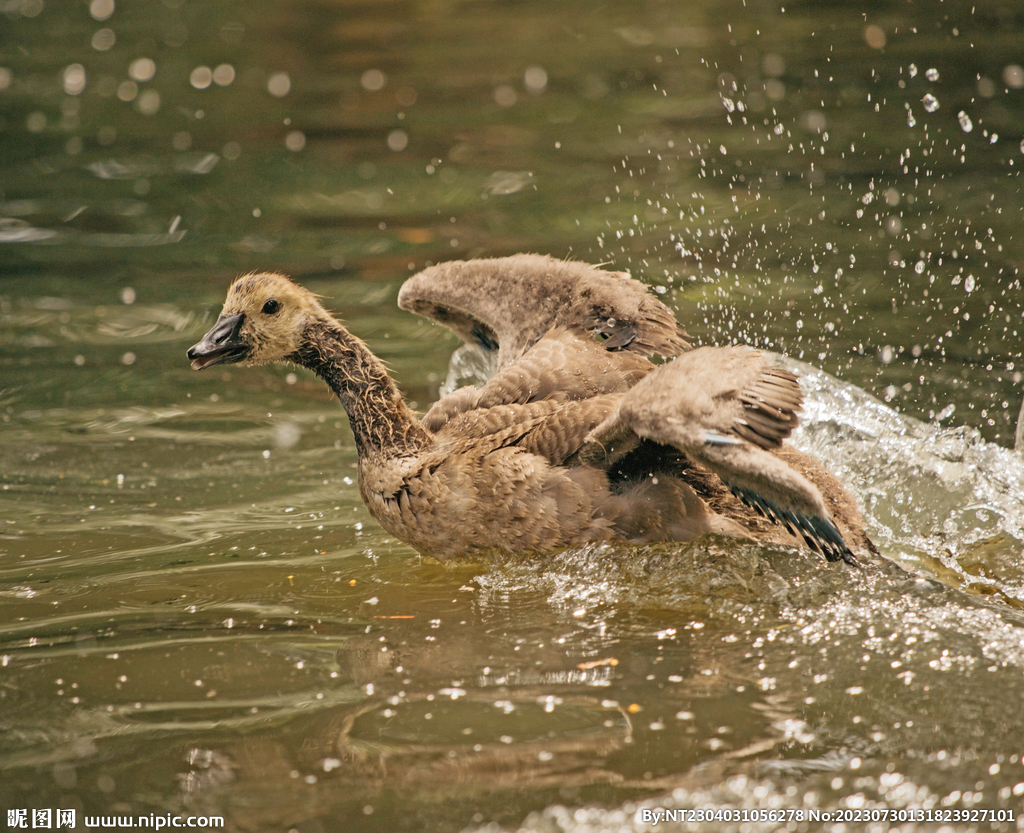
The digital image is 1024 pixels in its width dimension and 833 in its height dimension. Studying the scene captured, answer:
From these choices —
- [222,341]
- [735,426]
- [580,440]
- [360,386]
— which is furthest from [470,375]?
[735,426]

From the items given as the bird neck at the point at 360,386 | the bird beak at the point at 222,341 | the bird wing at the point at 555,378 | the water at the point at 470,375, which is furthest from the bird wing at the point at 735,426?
the bird beak at the point at 222,341

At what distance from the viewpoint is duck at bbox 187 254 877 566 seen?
14.3ft

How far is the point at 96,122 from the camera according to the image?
13.2 metres

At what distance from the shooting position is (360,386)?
5352 millimetres

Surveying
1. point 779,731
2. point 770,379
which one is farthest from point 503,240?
point 779,731

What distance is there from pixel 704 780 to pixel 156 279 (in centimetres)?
718

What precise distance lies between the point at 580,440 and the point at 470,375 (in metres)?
2.47

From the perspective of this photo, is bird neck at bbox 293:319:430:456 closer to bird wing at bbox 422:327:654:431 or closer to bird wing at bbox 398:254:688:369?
bird wing at bbox 422:327:654:431

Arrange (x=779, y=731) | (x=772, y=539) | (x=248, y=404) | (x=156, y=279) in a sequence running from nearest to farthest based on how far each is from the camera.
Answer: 1. (x=779, y=731)
2. (x=772, y=539)
3. (x=248, y=404)
4. (x=156, y=279)

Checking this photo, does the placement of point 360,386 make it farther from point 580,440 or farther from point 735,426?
point 735,426

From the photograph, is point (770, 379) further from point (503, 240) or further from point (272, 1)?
point (272, 1)

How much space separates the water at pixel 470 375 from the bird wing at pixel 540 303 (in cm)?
111

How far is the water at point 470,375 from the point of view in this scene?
3844 mm

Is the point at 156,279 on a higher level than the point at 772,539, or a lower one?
higher
